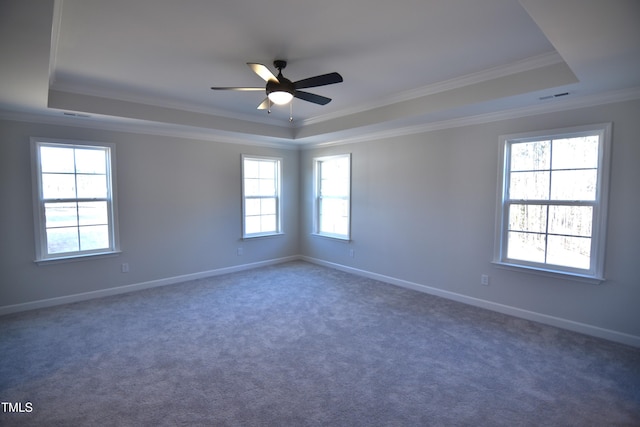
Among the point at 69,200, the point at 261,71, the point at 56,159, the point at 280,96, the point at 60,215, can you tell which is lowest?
the point at 60,215

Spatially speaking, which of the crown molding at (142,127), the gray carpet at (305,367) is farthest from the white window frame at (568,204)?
the crown molding at (142,127)

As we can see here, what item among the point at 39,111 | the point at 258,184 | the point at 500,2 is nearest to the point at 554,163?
the point at 500,2

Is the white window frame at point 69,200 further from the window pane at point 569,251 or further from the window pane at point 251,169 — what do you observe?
the window pane at point 569,251

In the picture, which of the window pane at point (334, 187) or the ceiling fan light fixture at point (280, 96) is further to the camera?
the window pane at point (334, 187)

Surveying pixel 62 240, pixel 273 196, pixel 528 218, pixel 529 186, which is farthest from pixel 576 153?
pixel 62 240

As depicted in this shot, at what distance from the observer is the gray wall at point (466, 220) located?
300 cm

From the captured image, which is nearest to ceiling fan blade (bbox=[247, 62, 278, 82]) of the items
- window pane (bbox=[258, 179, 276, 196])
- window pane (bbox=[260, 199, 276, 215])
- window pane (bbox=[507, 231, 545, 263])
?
window pane (bbox=[507, 231, 545, 263])

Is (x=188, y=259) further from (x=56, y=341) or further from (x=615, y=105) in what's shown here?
(x=615, y=105)

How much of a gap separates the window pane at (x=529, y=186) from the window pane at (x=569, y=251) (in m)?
0.49

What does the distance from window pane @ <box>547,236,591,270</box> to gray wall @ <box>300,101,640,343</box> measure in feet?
0.60

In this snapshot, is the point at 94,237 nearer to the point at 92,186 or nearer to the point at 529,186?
the point at 92,186

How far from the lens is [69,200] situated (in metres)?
4.07

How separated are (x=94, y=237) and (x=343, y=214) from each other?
3.77 metres

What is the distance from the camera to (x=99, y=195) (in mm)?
4285
